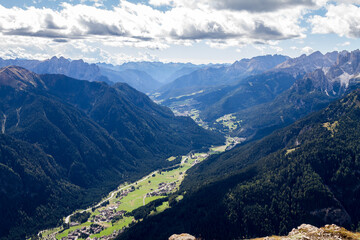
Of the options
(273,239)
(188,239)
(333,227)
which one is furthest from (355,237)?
(188,239)

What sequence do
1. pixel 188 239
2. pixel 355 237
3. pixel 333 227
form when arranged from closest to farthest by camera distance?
pixel 355 237 < pixel 333 227 < pixel 188 239

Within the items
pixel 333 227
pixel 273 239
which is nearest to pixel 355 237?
pixel 333 227

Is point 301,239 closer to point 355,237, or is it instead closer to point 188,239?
point 355,237

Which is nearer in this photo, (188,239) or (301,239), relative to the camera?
(301,239)

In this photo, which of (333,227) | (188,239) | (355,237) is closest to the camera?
(355,237)

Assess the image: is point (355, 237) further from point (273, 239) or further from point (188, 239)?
point (188, 239)

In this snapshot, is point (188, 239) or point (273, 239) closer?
point (273, 239)

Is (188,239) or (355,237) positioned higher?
(355,237)

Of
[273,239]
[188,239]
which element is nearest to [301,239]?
[273,239]
